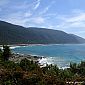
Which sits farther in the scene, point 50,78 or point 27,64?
point 27,64

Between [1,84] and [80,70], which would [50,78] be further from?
[80,70]

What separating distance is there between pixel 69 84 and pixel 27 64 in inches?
670

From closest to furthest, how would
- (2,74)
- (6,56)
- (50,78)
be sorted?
(50,78)
(2,74)
(6,56)

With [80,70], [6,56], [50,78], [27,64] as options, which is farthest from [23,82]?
[6,56]

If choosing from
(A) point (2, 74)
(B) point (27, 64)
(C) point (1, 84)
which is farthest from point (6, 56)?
(C) point (1, 84)

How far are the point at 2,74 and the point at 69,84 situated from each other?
787 centimetres

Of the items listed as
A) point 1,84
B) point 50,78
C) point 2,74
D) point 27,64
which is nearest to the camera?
point 1,84

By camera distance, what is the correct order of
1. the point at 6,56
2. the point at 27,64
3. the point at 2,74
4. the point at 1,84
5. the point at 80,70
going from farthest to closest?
the point at 6,56
the point at 80,70
the point at 27,64
the point at 2,74
the point at 1,84

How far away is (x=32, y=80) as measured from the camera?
91.0ft

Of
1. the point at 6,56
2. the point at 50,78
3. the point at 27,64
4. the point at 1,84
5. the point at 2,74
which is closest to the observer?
the point at 1,84

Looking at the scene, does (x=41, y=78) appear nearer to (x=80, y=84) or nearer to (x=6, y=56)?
(x=80, y=84)

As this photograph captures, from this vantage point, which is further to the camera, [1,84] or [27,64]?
[27,64]

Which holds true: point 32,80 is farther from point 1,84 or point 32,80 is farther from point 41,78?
point 1,84

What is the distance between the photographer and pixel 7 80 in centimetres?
2877
